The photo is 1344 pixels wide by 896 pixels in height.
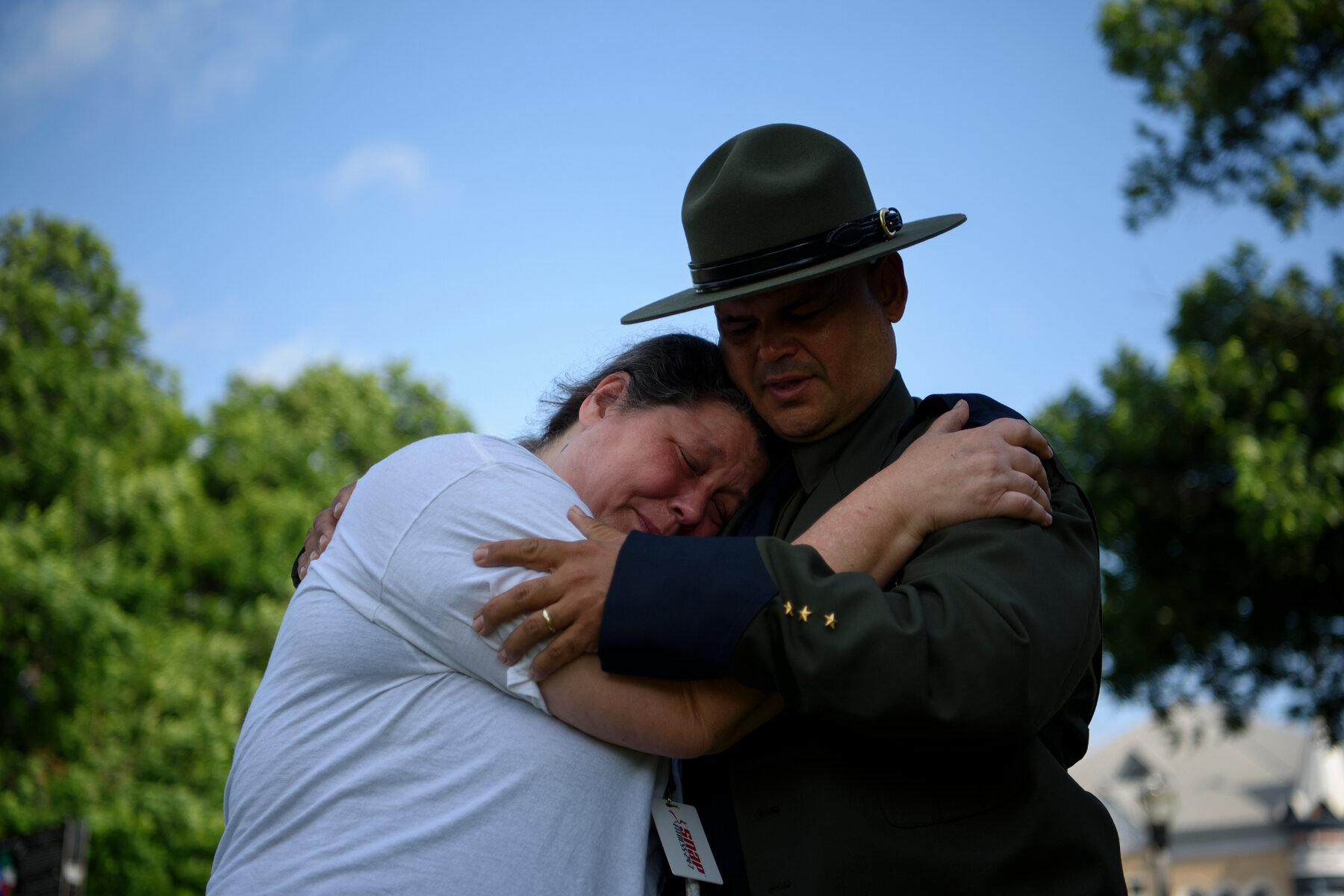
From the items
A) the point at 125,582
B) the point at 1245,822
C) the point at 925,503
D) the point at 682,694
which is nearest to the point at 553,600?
the point at 682,694

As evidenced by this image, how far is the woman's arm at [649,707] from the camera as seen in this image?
6.17 ft

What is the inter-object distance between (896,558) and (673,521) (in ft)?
2.34

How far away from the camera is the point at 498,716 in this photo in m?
1.94

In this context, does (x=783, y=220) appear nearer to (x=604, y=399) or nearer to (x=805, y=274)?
(x=805, y=274)

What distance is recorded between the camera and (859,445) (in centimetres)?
251

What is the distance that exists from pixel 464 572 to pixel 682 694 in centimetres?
43

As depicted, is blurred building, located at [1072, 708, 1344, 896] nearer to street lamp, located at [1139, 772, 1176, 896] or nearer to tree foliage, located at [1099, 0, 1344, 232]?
street lamp, located at [1139, 772, 1176, 896]

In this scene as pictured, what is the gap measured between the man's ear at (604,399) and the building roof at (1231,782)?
3213 cm

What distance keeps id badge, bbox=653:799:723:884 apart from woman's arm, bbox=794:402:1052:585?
1.88 ft

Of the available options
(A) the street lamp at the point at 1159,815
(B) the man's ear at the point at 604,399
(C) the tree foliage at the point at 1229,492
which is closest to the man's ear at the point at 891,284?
(B) the man's ear at the point at 604,399

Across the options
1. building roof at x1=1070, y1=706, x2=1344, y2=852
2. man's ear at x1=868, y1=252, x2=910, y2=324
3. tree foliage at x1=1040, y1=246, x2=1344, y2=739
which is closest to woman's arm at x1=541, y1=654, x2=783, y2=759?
man's ear at x1=868, y1=252, x2=910, y2=324

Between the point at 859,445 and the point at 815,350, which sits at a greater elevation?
the point at 815,350

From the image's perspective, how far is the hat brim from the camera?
239 cm

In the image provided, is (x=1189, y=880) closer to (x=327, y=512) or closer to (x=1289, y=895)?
(x=1289, y=895)
